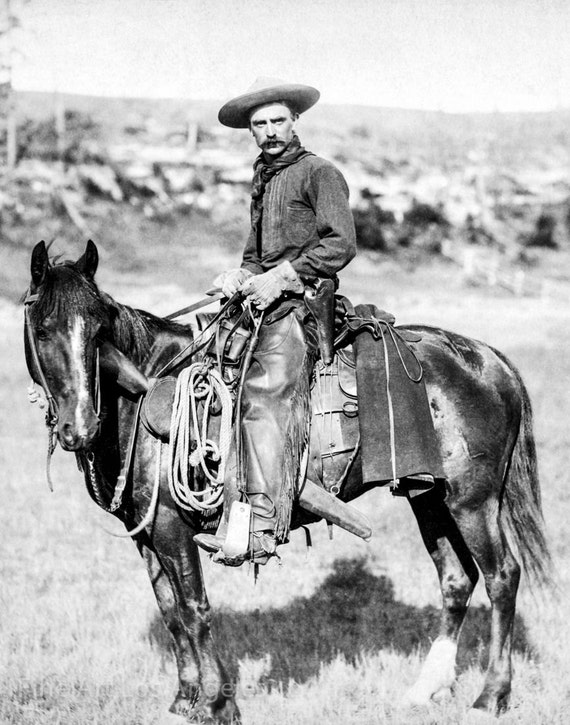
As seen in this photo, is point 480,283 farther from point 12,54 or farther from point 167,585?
point 167,585

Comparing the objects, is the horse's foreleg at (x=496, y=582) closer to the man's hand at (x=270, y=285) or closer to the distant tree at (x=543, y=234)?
the man's hand at (x=270, y=285)

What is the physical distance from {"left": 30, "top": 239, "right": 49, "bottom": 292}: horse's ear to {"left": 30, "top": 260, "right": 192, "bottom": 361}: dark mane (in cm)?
3

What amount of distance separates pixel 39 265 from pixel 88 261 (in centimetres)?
28

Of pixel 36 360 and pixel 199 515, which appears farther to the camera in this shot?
pixel 199 515

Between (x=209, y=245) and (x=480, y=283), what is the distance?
1351cm

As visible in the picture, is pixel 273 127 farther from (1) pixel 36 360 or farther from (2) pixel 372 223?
(2) pixel 372 223

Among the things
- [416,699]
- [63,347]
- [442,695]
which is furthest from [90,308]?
[442,695]

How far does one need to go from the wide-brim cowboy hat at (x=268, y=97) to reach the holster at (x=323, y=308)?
3.56ft

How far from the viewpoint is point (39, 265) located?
4.22 m

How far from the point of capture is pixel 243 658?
5.81 metres

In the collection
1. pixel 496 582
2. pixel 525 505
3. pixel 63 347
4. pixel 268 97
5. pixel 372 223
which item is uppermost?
pixel 372 223

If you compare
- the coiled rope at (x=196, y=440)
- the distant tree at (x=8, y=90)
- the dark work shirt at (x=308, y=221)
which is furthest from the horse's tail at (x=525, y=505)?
the distant tree at (x=8, y=90)

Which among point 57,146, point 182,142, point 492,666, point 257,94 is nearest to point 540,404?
point 492,666

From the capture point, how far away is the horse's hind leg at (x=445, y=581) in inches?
210
